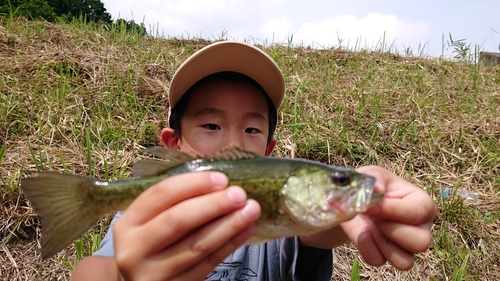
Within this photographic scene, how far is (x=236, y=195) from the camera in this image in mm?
1149

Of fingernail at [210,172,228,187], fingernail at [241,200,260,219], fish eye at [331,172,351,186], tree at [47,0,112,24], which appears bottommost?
fingernail at [241,200,260,219]

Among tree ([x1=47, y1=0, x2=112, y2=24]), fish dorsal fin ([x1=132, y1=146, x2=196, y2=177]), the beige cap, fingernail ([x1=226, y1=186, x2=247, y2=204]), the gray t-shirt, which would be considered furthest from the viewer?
tree ([x1=47, y1=0, x2=112, y2=24])

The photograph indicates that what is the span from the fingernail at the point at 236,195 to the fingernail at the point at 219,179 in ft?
0.11

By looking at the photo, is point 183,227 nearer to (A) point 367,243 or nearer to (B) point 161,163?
(B) point 161,163

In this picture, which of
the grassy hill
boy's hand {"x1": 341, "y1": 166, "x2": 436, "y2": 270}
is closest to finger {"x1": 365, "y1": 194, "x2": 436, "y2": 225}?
boy's hand {"x1": 341, "y1": 166, "x2": 436, "y2": 270}

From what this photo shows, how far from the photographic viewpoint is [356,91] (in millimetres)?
5098

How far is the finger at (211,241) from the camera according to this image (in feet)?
3.83

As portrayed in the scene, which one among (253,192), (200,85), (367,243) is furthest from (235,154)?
(200,85)

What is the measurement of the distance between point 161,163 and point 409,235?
851mm

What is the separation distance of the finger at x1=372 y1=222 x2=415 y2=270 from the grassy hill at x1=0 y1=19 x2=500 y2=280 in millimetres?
1838

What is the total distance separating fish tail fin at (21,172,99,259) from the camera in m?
1.42

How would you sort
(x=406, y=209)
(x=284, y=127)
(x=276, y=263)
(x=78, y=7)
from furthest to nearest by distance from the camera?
(x=78, y=7) < (x=284, y=127) < (x=276, y=263) < (x=406, y=209)

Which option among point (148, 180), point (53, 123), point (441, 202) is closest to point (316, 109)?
point (441, 202)

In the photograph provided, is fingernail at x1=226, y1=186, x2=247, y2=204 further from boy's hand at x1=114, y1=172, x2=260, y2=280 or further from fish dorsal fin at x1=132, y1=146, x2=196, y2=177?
fish dorsal fin at x1=132, y1=146, x2=196, y2=177
